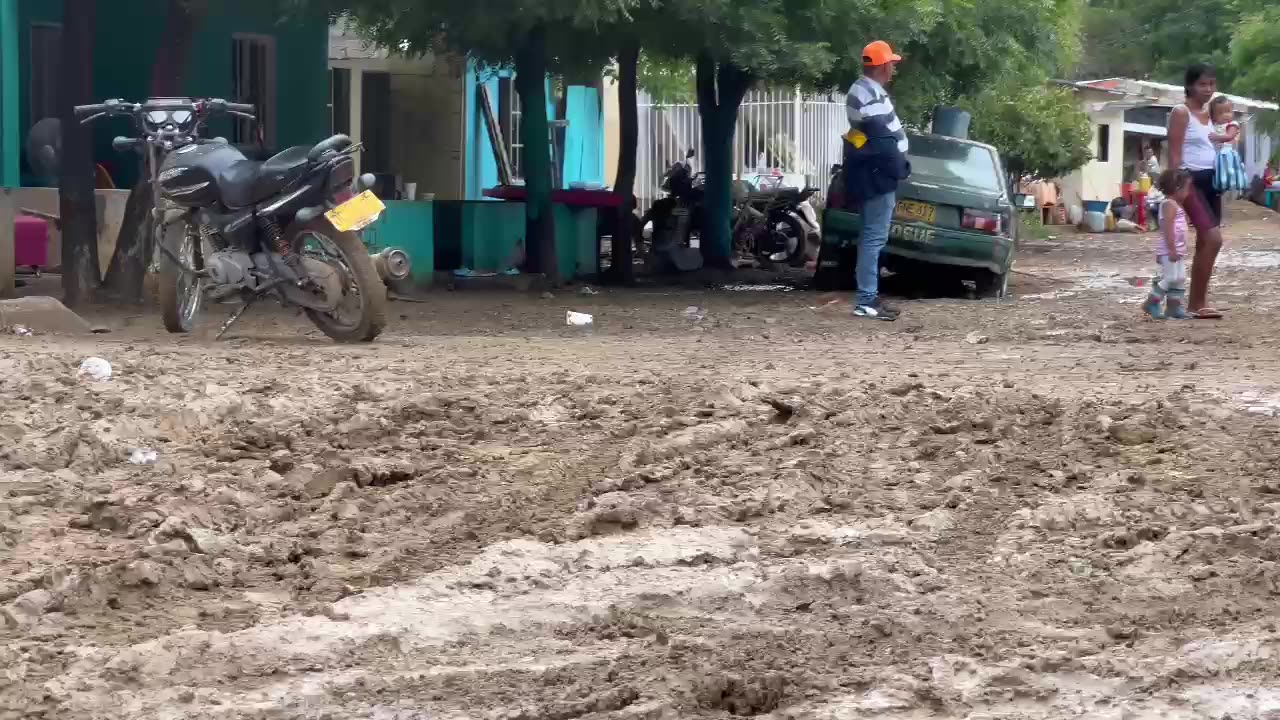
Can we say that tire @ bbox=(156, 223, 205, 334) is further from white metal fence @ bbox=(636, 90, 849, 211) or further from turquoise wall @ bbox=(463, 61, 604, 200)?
white metal fence @ bbox=(636, 90, 849, 211)

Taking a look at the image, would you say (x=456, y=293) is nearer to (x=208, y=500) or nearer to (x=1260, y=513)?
(x=208, y=500)

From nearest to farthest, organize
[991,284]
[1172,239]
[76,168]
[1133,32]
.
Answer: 1. [1172,239]
2. [76,168]
3. [991,284]
4. [1133,32]

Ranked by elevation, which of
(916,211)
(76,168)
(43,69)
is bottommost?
(916,211)

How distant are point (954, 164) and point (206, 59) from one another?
6877 millimetres

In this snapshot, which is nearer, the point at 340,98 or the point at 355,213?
the point at 355,213

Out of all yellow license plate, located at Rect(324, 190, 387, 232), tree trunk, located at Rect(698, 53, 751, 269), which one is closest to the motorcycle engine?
yellow license plate, located at Rect(324, 190, 387, 232)

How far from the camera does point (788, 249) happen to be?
1967 centimetres

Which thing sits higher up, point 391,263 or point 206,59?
point 206,59

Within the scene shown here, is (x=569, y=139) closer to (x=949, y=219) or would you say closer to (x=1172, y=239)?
(x=949, y=219)

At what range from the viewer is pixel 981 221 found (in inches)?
544

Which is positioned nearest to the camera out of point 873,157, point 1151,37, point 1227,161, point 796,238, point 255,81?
point 1227,161

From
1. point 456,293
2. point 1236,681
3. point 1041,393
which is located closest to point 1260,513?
point 1236,681

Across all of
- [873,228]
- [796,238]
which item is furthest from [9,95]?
[796,238]

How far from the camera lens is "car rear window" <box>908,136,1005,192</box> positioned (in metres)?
14.2
